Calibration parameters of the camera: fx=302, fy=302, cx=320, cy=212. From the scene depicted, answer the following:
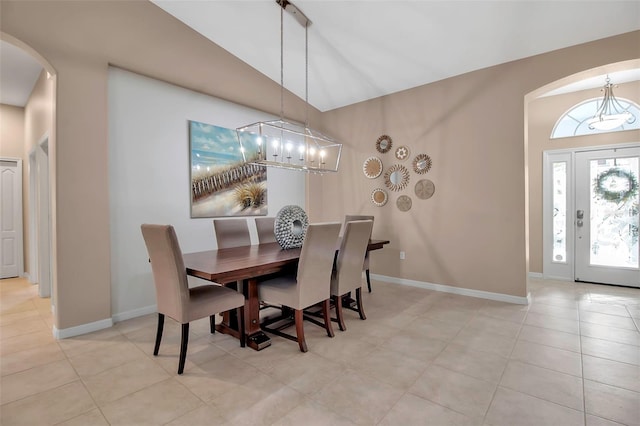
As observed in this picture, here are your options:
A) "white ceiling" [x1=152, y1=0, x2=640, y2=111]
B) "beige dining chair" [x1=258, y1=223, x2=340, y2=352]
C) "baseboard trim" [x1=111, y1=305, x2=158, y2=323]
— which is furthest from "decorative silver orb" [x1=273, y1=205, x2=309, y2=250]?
"white ceiling" [x1=152, y1=0, x2=640, y2=111]

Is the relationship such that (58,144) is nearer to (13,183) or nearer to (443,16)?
(13,183)

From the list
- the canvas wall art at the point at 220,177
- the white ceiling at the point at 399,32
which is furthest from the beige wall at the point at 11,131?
the white ceiling at the point at 399,32

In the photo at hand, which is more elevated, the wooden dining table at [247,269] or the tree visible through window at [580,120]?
the tree visible through window at [580,120]

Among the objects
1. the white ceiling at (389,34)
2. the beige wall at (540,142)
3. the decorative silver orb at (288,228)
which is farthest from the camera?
the beige wall at (540,142)

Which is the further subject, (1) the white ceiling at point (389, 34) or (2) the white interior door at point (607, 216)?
(2) the white interior door at point (607, 216)

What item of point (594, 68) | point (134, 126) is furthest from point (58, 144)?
point (594, 68)

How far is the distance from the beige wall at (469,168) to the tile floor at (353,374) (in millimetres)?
882

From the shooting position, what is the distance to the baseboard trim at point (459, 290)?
11.9 feet

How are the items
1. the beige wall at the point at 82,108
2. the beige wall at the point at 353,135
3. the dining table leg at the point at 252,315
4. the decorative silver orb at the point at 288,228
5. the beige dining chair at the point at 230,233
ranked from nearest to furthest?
the dining table leg at the point at 252,315 < the beige wall at the point at 82,108 < the beige wall at the point at 353,135 < the decorative silver orb at the point at 288,228 < the beige dining chair at the point at 230,233

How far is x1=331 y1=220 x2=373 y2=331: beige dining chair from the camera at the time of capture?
288cm

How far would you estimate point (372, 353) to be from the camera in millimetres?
2438

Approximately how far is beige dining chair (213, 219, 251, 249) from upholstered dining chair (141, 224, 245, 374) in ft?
3.29

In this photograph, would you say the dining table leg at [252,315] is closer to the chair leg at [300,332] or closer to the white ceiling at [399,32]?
the chair leg at [300,332]

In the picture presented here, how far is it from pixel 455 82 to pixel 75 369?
16.3ft
